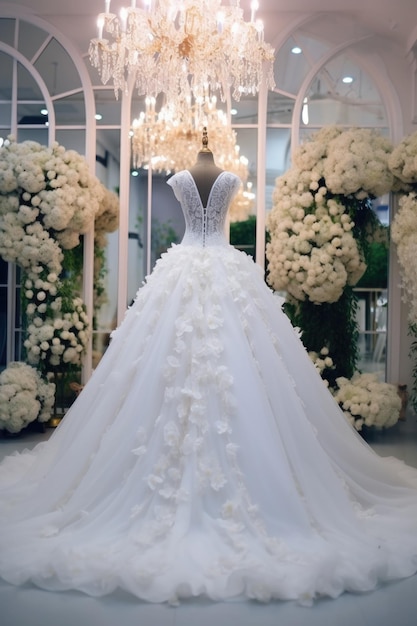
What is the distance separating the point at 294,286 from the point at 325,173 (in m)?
0.94

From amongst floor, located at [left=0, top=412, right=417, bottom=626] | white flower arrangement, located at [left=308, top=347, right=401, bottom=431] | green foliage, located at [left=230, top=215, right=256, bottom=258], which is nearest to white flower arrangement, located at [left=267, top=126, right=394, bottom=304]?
green foliage, located at [left=230, top=215, right=256, bottom=258]

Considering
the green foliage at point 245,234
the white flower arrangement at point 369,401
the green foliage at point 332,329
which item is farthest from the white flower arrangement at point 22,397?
the white flower arrangement at point 369,401

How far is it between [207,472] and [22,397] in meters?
2.65

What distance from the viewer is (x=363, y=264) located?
5.23 m

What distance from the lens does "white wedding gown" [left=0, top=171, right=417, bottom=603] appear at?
2447mm

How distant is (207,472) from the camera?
2.77 m

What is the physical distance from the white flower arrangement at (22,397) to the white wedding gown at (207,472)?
58.2 inches

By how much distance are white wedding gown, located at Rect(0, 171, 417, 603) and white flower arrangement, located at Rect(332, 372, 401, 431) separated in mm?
1482

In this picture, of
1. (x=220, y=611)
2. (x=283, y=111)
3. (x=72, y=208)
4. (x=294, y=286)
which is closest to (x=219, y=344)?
(x=220, y=611)

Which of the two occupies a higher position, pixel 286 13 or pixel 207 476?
pixel 286 13

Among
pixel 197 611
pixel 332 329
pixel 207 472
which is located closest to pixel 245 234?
pixel 332 329

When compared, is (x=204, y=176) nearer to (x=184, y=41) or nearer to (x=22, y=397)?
(x=184, y=41)

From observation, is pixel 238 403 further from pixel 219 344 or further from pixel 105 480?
pixel 105 480

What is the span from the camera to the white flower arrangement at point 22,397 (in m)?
4.97
